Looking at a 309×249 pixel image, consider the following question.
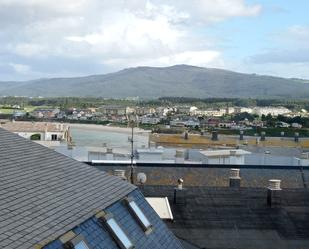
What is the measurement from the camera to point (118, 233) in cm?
1625

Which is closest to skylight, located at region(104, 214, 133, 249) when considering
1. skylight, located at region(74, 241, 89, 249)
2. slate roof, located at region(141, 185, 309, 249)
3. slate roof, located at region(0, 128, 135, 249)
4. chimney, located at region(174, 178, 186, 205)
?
slate roof, located at region(0, 128, 135, 249)

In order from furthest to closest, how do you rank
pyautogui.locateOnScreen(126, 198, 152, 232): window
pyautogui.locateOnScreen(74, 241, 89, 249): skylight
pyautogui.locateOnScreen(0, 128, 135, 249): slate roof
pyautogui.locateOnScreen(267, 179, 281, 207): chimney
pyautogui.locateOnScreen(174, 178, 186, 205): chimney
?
pyautogui.locateOnScreen(267, 179, 281, 207): chimney → pyautogui.locateOnScreen(174, 178, 186, 205): chimney → pyautogui.locateOnScreen(126, 198, 152, 232): window → pyautogui.locateOnScreen(74, 241, 89, 249): skylight → pyautogui.locateOnScreen(0, 128, 135, 249): slate roof

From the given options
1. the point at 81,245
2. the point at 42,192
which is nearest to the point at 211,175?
the point at 42,192

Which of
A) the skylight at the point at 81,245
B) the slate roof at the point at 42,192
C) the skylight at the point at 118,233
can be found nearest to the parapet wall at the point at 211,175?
the slate roof at the point at 42,192

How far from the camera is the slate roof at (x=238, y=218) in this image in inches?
1045

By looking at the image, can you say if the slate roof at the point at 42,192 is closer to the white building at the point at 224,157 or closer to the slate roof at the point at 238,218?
the slate roof at the point at 238,218

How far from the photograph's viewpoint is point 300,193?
31391 mm

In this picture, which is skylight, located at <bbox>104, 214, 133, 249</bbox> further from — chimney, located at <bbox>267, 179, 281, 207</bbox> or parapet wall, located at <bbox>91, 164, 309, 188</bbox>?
parapet wall, located at <bbox>91, 164, 309, 188</bbox>

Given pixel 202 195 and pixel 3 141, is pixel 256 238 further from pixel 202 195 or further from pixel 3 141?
pixel 3 141

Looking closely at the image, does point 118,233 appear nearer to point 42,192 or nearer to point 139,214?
point 42,192

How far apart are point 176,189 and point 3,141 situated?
13226 mm

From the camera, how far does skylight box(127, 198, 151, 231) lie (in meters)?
18.3

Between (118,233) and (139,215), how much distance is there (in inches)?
95.2

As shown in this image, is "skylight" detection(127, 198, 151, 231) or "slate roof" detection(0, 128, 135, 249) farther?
"skylight" detection(127, 198, 151, 231)
